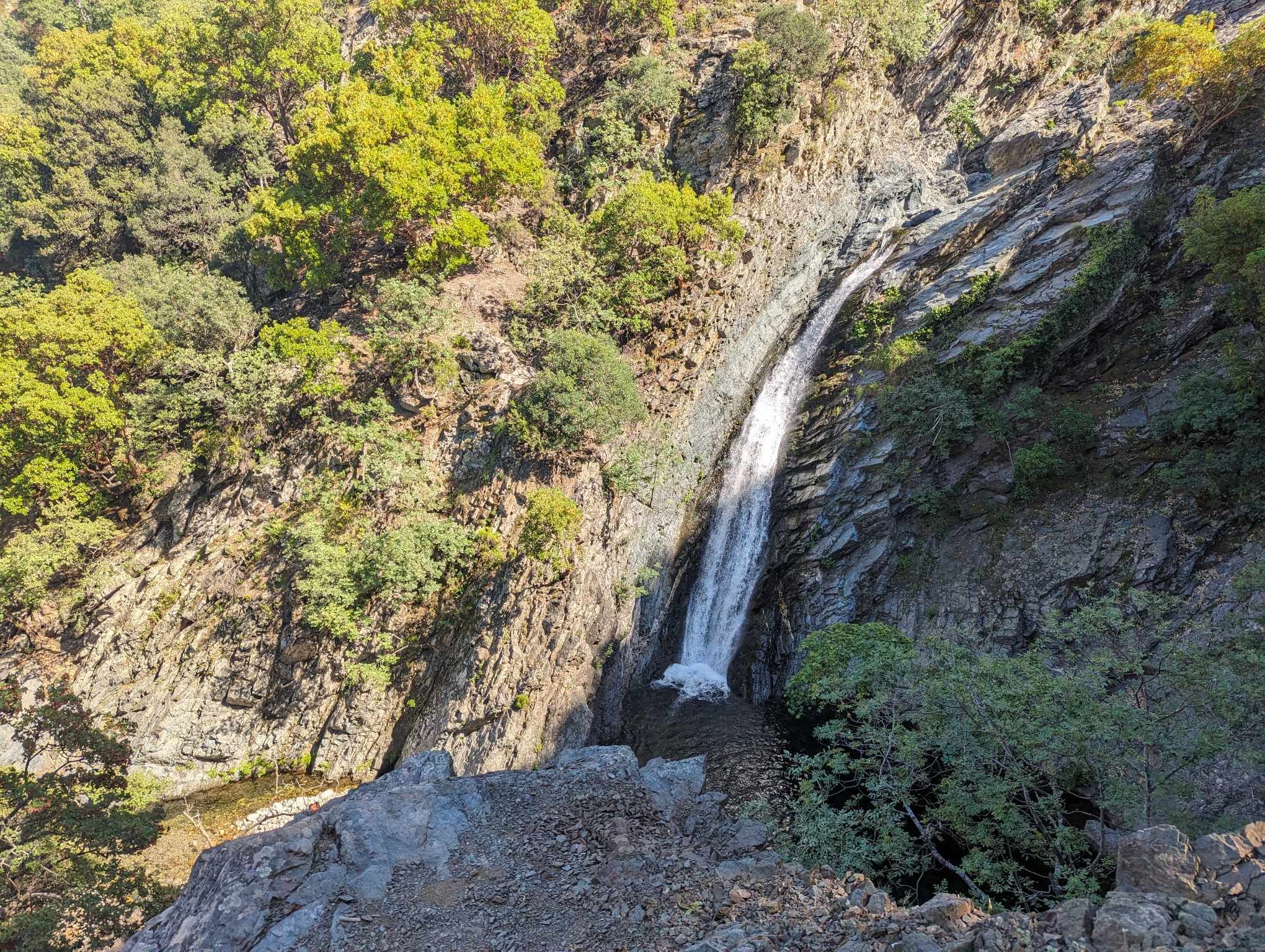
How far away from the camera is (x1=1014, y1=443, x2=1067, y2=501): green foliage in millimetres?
20891

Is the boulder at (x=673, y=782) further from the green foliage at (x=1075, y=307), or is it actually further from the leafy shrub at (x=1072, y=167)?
the leafy shrub at (x=1072, y=167)

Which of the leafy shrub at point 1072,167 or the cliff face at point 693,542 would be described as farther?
the leafy shrub at point 1072,167

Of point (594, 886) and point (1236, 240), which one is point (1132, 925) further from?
point (1236, 240)

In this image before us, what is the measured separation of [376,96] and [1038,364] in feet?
100

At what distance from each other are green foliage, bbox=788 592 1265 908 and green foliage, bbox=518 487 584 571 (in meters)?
10.6

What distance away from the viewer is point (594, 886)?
1219 cm

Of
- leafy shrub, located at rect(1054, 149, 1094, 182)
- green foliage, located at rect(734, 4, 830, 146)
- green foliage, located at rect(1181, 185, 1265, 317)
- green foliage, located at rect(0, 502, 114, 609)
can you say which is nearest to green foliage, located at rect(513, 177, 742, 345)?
green foliage, located at rect(734, 4, 830, 146)

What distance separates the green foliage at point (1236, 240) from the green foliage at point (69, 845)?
106 ft

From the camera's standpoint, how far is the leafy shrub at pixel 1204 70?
23062 millimetres

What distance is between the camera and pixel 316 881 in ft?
39.6

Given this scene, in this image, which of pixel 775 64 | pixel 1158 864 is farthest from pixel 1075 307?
pixel 1158 864

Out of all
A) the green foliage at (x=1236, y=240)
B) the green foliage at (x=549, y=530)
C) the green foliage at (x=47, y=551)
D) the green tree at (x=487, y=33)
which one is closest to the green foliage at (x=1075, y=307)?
the green foliage at (x=1236, y=240)

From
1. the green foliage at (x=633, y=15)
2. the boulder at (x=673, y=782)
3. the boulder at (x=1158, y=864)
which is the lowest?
the boulder at (x=673, y=782)

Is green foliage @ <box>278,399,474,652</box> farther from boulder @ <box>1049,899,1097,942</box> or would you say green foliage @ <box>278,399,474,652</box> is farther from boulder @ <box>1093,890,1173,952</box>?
boulder @ <box>1093,890,1173,952</box>
